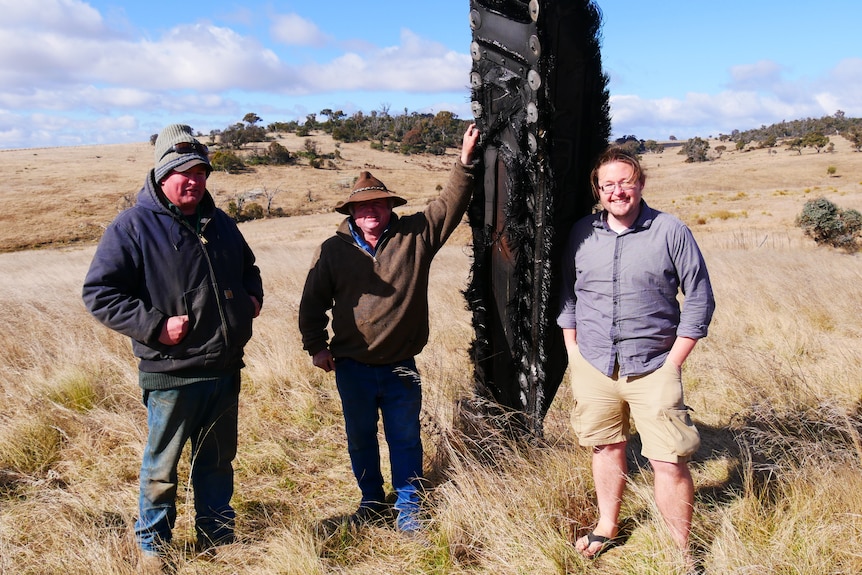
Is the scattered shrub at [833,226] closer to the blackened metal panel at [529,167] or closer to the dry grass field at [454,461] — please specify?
the dry grass field at [454,461]

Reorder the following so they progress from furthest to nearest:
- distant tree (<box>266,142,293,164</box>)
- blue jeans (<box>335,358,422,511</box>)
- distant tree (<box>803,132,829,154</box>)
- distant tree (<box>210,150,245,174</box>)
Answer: distant tree (<box>803,132,829,154</box>) < distant tree (<box>266,142,293,164</box>) < distant tree (<box>210,150,245,174</box>) < blue jeans (<box>335,358,422,511</box>)

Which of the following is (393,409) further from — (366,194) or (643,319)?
(643,319)

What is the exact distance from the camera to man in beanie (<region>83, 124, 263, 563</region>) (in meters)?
2.66

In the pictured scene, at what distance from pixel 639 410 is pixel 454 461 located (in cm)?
98

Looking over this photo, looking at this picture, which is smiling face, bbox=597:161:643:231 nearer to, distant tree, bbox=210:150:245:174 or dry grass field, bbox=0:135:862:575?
dry grass field, bbox=0:135:862:575

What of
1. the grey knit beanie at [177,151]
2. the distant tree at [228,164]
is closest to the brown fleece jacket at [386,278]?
the grey knit beanie at [177,151]

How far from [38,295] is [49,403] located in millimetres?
4430

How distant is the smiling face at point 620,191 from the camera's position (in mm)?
2510

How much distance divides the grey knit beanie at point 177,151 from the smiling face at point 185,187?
0.09ft

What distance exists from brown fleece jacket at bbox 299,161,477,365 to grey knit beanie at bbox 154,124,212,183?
768 millimetres

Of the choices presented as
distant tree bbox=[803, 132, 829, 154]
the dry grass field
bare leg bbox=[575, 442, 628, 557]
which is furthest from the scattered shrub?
distant tree bbox=[803, 132, 829, 154]

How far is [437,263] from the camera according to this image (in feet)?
41.9

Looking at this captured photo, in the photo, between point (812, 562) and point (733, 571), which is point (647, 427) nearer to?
point (733, 571)

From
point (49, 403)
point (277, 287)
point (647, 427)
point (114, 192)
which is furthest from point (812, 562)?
point (114, 192)
